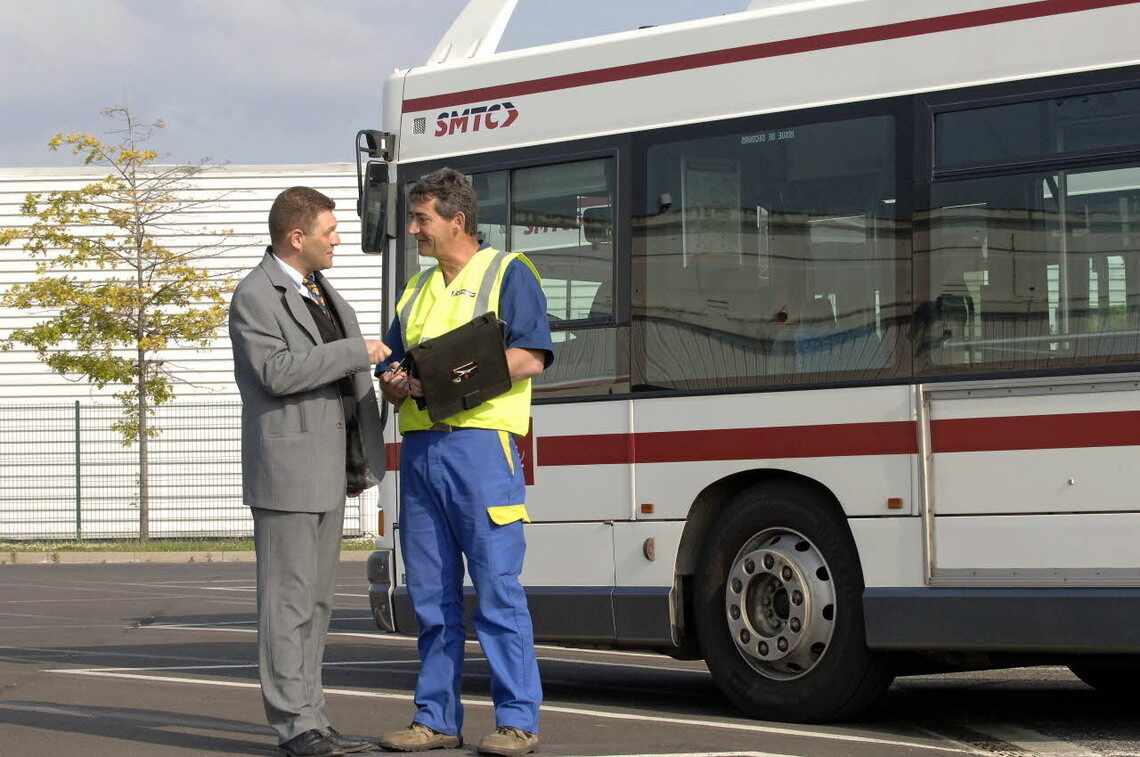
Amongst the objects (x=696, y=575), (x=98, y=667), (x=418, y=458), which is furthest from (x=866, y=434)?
(x=98, y=667)

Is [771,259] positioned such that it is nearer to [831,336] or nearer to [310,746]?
[831,336]

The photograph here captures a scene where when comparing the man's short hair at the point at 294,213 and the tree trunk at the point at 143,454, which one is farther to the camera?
the tree trunk at the point at 143,454

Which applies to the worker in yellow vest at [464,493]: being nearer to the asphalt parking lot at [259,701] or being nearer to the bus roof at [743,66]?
the asphalt parking lot at [259,701]

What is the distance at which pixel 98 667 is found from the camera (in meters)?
10.2

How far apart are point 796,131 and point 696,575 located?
2.09m

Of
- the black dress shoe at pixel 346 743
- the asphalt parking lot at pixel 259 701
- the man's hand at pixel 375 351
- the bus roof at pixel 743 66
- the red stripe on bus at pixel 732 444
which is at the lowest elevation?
the asphalt parking lot at pixel 259 701

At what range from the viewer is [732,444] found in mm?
8039

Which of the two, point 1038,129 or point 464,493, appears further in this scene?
point 1038,129

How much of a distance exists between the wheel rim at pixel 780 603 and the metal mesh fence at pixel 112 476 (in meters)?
17.6

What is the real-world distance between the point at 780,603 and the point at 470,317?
2.30m

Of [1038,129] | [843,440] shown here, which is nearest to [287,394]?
[843,440]

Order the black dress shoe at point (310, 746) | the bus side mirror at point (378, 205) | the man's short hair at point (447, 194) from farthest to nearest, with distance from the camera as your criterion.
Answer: the bus side mirror at point (378, 205)
the man's short hair at point (447, 194)
the black dress shoe at point (310, 746)

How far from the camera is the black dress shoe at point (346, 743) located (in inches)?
246

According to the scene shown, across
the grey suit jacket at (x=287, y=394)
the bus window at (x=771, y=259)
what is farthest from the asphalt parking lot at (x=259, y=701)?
the bus window at (x=771, y=259)
